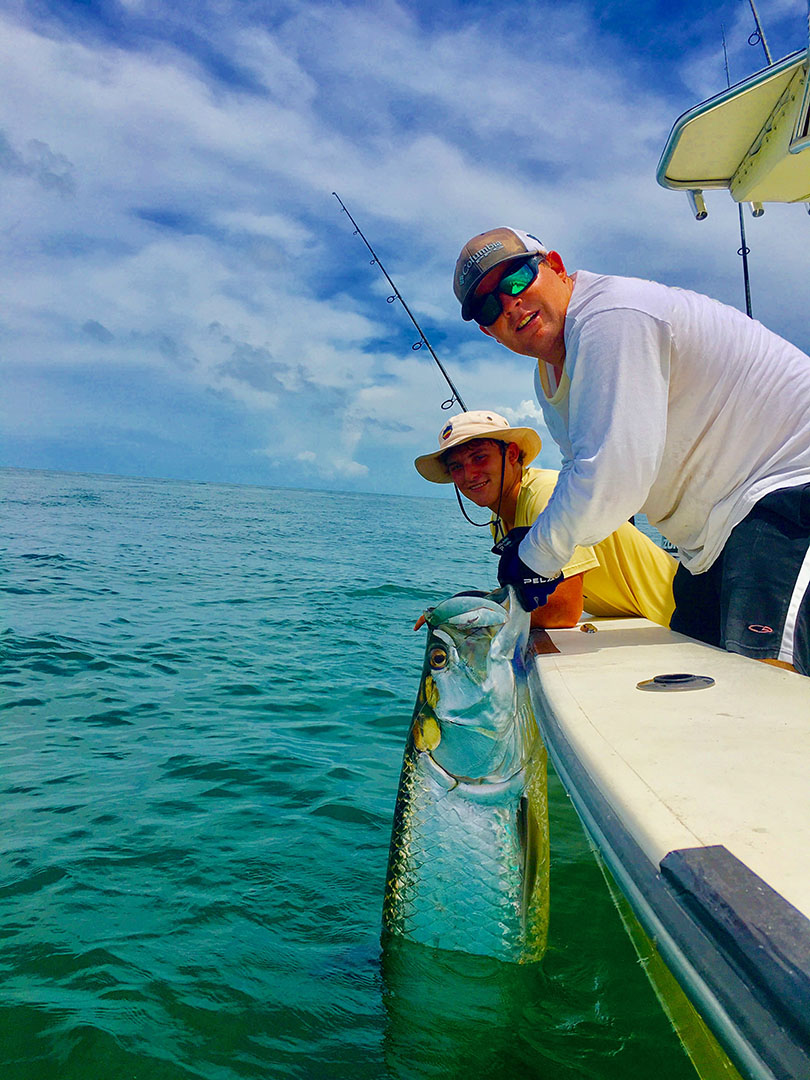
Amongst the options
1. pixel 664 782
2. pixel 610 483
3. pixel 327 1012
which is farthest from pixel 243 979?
pixel 610 483

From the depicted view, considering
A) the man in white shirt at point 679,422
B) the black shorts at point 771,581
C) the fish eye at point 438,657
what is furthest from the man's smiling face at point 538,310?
the fish eye at point 438,657

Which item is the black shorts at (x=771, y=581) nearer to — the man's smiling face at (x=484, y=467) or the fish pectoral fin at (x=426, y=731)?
the fish pectoral fin at (x=426, y=731)

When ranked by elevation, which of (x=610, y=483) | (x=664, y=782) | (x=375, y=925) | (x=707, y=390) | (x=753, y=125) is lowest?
(x=375, y=925)

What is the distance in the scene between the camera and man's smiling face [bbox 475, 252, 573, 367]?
7.75ft

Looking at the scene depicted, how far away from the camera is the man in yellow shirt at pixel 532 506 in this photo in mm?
3375

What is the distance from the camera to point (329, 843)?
3463 millimetres

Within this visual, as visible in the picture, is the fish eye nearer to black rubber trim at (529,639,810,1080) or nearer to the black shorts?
black rubber trim at (529,639,810,1080)

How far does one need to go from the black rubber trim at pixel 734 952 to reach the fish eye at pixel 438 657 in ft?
2.82

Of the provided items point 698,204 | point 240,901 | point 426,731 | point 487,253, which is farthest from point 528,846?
point 698,204

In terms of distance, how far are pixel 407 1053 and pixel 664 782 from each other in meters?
1.39

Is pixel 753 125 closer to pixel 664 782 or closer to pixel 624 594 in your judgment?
pixel 624 594

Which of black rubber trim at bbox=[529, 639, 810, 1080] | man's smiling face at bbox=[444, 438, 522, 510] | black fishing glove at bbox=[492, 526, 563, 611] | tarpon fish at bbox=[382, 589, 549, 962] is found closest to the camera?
black rubber trim at bbox=[529, 639, 810, 1080]

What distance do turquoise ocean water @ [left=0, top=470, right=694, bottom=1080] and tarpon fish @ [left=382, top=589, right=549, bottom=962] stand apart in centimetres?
21

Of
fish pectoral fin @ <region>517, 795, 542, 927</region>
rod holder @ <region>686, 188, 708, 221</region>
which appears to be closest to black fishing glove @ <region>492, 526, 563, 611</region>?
fish pectoral fin @ <region>517, 795, 542, 927</region>
